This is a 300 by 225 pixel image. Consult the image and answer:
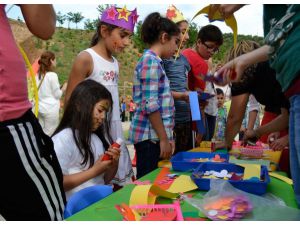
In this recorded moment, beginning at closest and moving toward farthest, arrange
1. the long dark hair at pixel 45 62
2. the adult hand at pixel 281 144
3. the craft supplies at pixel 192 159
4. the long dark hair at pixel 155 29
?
the craft supplies at pixel 192 159 < the adult hand at pixel 281 144 < the long dark hair at pixel 155 29 < the long dark hair at pixel 45 62

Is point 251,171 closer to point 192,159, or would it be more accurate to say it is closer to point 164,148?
point 192,159

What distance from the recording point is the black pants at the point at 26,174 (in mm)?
917

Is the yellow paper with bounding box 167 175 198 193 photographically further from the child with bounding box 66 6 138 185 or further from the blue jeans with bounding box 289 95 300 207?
the child with bounding box 66 6 138 185

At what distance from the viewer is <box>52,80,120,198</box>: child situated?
4.69 ft

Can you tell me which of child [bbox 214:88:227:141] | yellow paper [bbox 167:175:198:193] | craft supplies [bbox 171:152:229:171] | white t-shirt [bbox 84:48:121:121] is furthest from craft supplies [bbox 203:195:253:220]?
child [bbox 214:88:227:141]

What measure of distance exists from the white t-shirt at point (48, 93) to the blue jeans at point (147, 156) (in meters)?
2.22

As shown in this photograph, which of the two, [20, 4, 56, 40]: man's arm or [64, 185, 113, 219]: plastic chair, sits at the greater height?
[20, 4, 56, 40]: man's arm

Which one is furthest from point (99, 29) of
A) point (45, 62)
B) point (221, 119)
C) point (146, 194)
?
point (221, 119)

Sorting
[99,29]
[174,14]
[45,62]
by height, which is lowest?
[45,62]

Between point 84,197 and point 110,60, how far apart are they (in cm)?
106

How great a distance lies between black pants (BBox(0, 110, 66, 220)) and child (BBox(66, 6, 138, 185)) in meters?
0.87

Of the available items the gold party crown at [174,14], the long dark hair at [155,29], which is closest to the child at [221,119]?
the gold party crown at [174,14]

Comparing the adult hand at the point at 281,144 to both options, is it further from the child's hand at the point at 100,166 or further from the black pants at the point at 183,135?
the child's hand at the point at 100,166

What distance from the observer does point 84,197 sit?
3.53 ft
